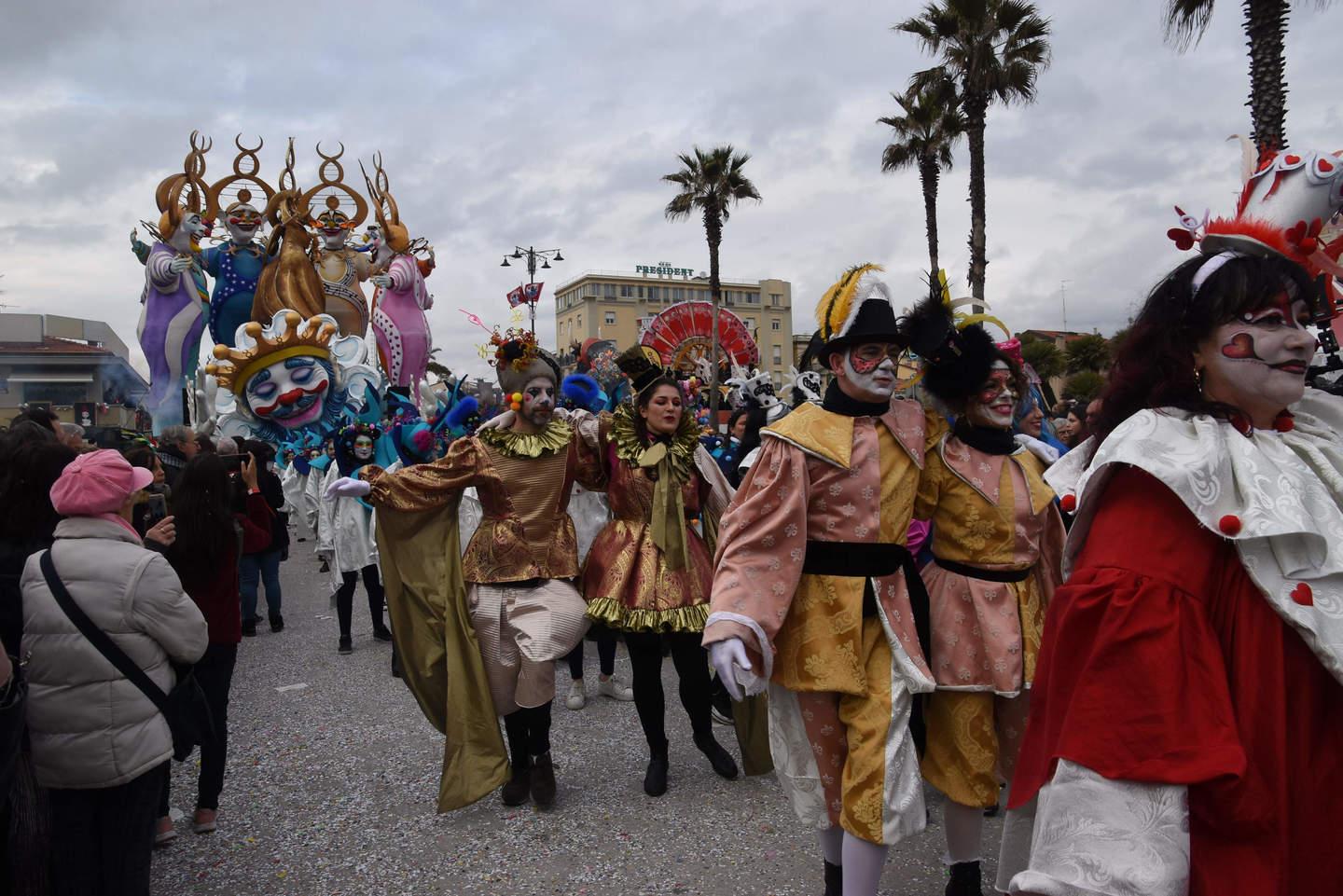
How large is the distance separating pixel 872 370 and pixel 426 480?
2.29m

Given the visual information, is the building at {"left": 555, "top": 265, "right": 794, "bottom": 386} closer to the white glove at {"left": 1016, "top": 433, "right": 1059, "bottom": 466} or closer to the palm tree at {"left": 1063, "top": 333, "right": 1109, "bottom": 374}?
the palm tree at {"left": 1063, "top": 333, "right": 1109, "bottom": 374}

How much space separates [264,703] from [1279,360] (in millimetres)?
5890

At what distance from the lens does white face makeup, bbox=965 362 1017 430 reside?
302cm

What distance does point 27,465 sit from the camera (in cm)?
288

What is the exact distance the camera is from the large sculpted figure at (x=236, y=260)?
15.6 metres

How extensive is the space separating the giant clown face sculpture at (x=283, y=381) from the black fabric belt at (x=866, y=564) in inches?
400

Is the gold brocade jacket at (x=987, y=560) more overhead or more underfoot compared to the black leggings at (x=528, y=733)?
more overhead

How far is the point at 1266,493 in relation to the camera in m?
1.47

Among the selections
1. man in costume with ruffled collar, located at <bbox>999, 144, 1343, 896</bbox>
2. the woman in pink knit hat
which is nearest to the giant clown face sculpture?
the woman in pink knit hat

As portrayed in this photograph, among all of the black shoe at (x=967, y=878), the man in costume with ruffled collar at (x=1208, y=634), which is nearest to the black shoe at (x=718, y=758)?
the black shoe at (x=967, y=878)

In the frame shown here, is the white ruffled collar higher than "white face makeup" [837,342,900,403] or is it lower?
lower

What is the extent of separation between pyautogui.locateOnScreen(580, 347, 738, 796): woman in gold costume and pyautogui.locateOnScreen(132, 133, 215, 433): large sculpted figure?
14.0 m

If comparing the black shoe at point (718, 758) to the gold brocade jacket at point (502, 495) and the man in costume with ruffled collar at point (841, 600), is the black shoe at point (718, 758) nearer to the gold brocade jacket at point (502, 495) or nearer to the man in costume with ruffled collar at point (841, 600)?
the gold brocade jacket at point (502, 495)

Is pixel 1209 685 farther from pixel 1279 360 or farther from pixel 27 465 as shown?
pixel 27 465
